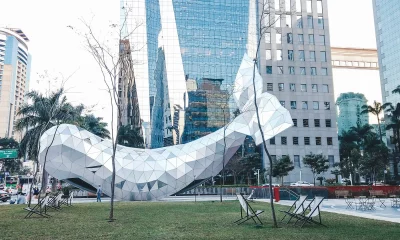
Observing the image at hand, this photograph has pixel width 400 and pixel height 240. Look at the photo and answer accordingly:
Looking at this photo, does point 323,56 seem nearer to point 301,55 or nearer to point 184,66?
point 301,55

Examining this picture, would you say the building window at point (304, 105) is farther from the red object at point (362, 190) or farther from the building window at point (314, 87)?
the red object at point (362, 190)

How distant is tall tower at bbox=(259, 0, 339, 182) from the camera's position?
63938 mm

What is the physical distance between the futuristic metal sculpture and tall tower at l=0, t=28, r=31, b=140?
108 meters

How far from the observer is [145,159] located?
100 ft

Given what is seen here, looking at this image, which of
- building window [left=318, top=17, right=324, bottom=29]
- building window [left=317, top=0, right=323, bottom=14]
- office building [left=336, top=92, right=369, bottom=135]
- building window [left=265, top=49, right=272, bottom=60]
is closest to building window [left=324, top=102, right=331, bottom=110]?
building window [left=265, top=49, right=272, bottom=60]

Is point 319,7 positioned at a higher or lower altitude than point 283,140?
higher

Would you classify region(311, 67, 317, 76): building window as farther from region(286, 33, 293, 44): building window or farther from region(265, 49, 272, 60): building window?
region(265, 49, 272, 60): building window

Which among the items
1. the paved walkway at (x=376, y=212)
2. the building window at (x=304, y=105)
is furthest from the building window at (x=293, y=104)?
the paved walkway at (x=376, y=212)

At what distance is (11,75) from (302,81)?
115948mm

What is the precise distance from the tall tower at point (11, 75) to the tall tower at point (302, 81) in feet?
324

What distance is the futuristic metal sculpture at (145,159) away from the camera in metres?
27.2

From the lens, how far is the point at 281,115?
2300cm

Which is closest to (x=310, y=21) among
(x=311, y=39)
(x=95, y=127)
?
(x=311, y=39)

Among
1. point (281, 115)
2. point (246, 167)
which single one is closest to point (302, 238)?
point (281, 115)
